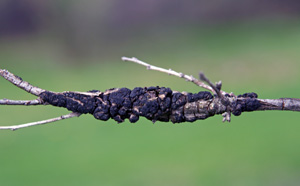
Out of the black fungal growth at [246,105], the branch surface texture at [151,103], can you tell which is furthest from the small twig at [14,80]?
the black fungal growth at [246,105]

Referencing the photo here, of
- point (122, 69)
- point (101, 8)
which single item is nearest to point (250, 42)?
point (122, 69)

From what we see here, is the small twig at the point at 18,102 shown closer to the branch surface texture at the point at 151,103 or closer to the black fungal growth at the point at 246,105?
the branch surface texture at the point at 151,103

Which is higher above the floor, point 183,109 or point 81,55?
point 81,55

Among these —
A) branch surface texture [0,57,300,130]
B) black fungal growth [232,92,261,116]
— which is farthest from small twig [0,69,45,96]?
black fungal growth [232,92,261,116]

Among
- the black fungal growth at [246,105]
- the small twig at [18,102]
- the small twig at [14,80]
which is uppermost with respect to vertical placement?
the small twig at [14,80]

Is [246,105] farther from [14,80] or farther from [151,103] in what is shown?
[14,80]

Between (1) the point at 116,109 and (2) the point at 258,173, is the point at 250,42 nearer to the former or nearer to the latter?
(2) the point at 258,173

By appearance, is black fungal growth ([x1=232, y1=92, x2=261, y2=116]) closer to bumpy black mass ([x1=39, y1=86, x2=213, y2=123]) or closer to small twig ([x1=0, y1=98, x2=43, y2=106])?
bumpy black mass ([x1=39, y1=86, x2=213, y2=123])

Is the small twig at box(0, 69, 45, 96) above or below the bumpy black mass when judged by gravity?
above
